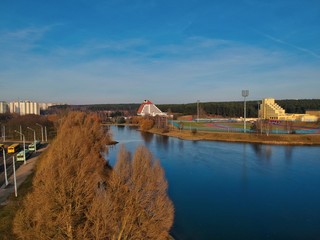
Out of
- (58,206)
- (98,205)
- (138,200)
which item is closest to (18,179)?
(58,206)

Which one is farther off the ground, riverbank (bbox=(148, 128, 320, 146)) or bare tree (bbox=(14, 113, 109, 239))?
bare tree (bbox=(14, 113, 109, 239))

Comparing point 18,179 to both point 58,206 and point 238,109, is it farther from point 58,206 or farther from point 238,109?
point 238,109

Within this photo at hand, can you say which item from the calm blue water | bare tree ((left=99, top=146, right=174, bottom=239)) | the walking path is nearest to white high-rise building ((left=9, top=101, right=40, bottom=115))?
the walking path

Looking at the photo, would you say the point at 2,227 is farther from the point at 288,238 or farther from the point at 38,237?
the point at 288,238

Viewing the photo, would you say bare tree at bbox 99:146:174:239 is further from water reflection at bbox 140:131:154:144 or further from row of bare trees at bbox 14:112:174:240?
water reflection at bbox 140:131:154:144

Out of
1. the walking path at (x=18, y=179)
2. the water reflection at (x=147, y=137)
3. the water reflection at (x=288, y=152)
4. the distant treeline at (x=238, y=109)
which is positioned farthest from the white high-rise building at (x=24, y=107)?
the water reflection at (x=288, y=152)

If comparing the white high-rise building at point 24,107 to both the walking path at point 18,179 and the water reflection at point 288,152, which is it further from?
the water reflection at point 288,152

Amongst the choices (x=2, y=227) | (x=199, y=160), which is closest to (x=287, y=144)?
(x=199, y=160)
